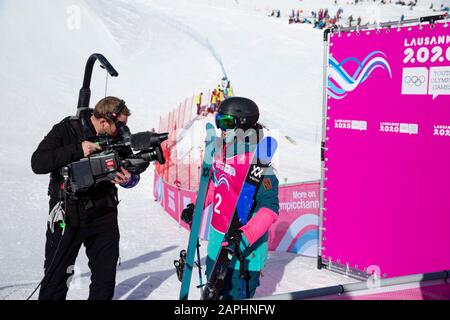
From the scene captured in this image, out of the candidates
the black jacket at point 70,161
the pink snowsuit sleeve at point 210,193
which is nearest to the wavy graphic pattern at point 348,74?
the pink snowsuit sleeve at point 210,193

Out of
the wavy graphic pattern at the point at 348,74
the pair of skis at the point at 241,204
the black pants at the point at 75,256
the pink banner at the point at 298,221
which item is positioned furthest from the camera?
the pink banner at the point at 298,221

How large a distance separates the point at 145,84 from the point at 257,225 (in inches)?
862

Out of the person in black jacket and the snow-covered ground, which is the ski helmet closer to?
the person in black jacket

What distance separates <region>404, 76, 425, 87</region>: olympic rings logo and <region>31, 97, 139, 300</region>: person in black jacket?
3058 millimetres

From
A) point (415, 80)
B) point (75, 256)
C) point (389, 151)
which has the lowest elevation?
point (75, 256)

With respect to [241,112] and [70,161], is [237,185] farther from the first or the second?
[70,161]

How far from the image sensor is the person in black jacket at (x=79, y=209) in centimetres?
373

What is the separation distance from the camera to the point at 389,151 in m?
5.55

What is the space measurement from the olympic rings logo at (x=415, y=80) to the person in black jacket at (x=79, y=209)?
3.06 metres

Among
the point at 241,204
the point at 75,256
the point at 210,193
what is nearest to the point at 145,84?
the point at 210,193

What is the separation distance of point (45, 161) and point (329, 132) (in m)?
3.69

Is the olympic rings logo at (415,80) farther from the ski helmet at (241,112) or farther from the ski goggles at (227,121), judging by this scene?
the ski goggles at (227,121)

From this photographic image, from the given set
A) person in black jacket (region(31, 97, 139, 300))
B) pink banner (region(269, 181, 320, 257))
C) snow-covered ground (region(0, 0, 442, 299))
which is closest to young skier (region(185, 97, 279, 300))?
person in black jacket (region(31, 97, 139, 300))

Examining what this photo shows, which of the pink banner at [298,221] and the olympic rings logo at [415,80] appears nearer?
the olympic rings logo at [415,80]
